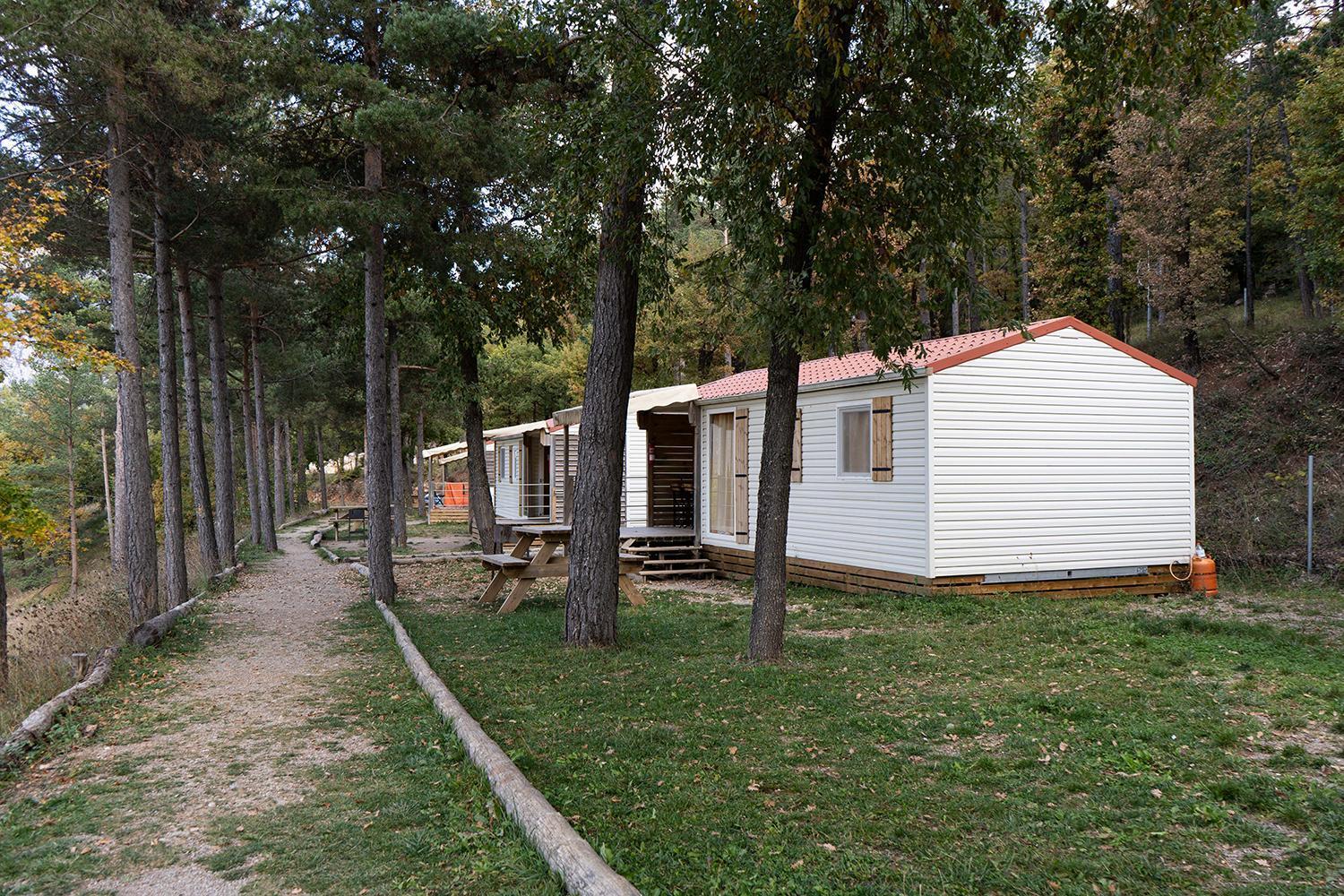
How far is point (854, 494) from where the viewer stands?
11.8 metres

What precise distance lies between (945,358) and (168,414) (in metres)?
10.5

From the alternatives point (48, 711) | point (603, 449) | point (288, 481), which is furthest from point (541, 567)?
point (288, 481)

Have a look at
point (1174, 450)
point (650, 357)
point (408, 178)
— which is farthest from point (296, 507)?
point (1174, 450)

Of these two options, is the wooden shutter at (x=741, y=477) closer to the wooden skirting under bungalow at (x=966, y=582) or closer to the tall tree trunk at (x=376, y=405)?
the wooden skirting under bungalow at (x=966, y=582)

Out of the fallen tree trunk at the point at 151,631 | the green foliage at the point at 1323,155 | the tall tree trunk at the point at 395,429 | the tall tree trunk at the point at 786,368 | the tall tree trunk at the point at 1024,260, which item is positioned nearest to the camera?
the tall tree trunk at the point at 786,368

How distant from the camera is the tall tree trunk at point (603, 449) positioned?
297 inches

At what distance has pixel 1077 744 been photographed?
4820mm

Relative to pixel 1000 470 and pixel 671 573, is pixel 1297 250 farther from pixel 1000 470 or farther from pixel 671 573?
pixel 671 573

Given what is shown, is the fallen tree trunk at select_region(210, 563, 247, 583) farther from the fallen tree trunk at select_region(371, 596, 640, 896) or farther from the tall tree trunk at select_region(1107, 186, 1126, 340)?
the tall tree trunk at select_region(1107, 186, 1126, 340)

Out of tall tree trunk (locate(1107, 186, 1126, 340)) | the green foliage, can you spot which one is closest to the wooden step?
the green foliage

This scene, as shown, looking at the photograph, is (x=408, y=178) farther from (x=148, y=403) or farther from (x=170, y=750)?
(x=148, y=403)

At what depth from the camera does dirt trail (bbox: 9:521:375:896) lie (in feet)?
12.1

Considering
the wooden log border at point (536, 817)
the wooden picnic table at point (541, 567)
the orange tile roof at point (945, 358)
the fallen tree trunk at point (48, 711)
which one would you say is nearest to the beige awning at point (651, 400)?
the orange tile roof at point (945, 358)

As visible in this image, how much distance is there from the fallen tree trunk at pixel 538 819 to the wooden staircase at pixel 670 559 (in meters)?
8.55
